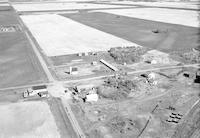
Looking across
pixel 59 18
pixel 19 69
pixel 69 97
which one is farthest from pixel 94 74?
pixel 59 18

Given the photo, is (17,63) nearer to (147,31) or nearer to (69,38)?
(69,38)

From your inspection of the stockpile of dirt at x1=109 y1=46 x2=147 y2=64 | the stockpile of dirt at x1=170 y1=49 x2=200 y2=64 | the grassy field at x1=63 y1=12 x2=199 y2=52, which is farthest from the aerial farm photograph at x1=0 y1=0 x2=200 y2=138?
the grassy field at x1=63 y1=12 x2=199 y2=52

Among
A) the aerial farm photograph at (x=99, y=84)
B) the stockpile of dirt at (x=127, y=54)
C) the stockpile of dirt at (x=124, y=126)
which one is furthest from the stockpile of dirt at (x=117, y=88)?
the stockpile of dirt at (x=127, y=54)

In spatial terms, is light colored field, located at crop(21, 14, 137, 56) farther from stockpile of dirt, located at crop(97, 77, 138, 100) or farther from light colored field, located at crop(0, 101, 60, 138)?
light colored field, located at crop(0, 101, 60, 138)

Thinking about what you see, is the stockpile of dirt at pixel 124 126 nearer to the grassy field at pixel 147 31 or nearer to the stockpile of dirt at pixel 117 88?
the stockpile of dirt at pixel 117 88

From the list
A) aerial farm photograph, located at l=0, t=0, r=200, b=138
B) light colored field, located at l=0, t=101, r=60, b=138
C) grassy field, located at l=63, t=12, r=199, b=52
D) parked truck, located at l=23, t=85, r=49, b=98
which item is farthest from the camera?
grassy field, located at l=63, t=12, r=199, b=52

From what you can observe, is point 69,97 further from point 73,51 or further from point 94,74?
point 73,51
